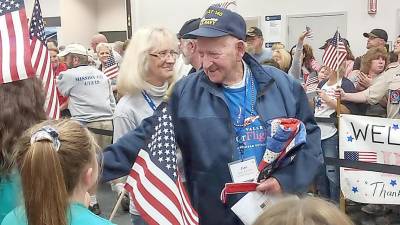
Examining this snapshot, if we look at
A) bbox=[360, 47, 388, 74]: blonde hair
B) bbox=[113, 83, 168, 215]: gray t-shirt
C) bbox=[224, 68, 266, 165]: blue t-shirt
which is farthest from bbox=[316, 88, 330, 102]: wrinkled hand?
bbox=[224, 68, 266, 165]: blue t-shirt

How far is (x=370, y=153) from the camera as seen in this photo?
4.94 metres

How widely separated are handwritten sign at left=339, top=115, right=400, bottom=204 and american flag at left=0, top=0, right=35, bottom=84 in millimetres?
3367

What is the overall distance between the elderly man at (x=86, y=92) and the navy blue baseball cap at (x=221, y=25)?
3.93 meters

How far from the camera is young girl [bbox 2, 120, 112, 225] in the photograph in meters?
1.83

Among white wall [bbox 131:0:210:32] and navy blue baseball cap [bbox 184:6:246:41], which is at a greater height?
white wall [bbox 131:0:210:32]

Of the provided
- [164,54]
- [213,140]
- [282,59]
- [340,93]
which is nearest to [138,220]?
[213,140]

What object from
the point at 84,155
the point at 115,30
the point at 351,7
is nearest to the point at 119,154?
the point at 84,155

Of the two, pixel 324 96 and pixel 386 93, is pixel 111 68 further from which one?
pixel 386 93

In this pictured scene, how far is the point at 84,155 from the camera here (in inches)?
78.2

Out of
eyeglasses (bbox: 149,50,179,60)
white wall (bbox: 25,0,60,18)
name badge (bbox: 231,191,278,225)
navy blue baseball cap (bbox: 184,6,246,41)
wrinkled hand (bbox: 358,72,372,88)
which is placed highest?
white wall (bbox: 25,0,60,18)

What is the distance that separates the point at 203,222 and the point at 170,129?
544 millimetres

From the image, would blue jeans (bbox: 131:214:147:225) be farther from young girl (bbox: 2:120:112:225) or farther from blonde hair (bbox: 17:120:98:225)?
blonde hair (bbox: 17:120:98:225)

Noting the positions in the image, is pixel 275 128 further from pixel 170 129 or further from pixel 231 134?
pixel 170 129

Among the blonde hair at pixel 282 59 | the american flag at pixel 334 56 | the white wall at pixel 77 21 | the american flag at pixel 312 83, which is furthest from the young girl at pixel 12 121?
the white wall at pixel 77 21
